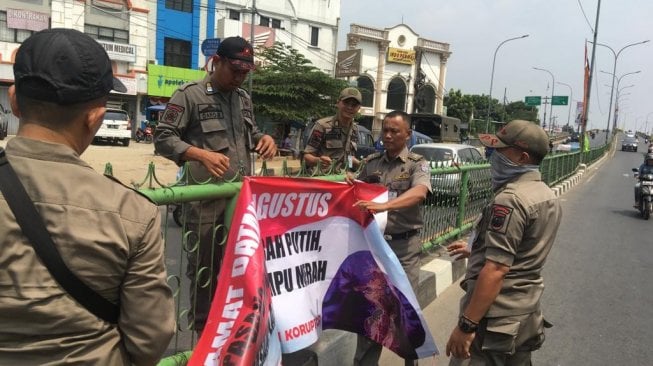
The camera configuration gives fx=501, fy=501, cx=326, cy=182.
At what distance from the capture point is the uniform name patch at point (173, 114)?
9.06 ft

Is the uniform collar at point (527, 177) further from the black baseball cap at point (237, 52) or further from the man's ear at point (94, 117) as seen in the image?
the man's ear at point (94, 117)

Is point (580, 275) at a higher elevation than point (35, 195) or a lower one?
lower

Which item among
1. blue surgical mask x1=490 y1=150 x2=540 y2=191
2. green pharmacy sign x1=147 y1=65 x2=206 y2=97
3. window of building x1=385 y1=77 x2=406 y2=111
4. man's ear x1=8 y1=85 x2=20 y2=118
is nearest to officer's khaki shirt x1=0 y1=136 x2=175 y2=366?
man's ear x1=8 y1=85 x2=20 y2=118

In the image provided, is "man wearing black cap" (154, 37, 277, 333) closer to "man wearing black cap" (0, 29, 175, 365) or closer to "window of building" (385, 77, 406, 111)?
"man wearing black cap" (0, 29, 175, 365)

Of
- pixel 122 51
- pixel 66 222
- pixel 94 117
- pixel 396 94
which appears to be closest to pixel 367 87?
pixel 396 94

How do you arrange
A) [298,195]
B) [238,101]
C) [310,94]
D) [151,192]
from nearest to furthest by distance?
[151,192]
[298,195]
[238,101]
[310,94]

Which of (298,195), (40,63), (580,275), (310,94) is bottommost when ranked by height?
(580,275)

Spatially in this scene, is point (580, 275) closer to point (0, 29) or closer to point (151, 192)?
point (151, 192)

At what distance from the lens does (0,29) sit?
2388 centimetres

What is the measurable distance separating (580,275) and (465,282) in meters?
4.38

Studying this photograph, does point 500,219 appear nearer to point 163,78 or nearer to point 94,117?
point 94,117

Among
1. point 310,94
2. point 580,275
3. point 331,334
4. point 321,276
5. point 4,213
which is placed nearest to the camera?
point 4,213

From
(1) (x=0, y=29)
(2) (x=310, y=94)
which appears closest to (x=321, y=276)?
(2) (x=310, y=94)

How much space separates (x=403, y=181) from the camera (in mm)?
3246
